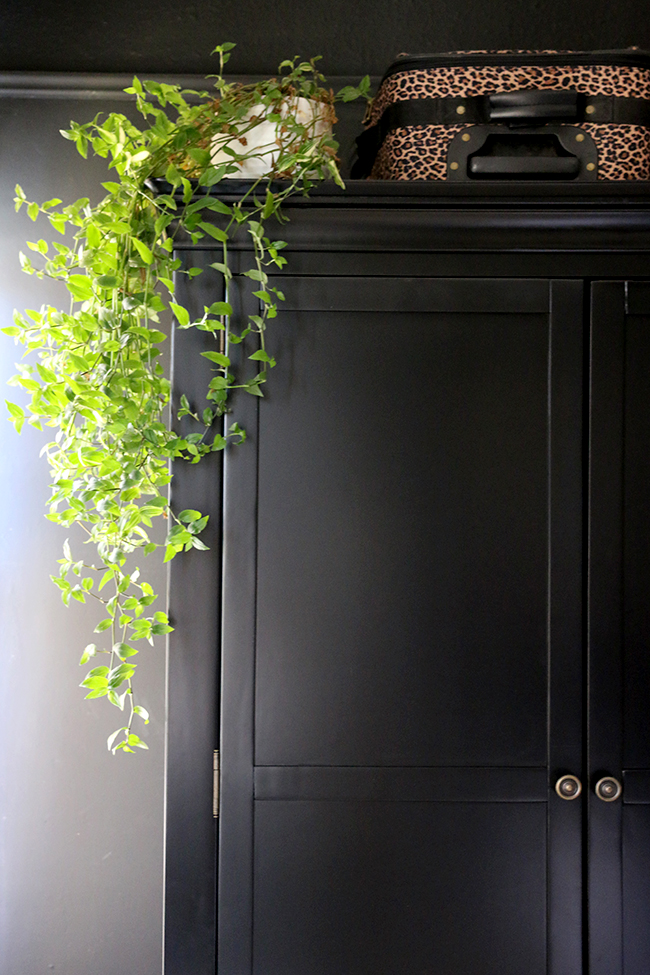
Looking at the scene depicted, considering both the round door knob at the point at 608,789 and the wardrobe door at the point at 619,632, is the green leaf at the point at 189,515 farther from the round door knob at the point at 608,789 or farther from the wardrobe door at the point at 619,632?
the round door knob at the point at 608,789

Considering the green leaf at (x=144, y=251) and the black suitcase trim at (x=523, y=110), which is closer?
the green leaf at (x=144, y=251)

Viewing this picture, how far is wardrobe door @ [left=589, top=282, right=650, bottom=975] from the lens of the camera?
95 cm

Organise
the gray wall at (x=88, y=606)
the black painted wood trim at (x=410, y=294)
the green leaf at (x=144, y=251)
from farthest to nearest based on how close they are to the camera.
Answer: the gray wall at (x=88, y=606)
the black painted wood trim at (x=410, y=294)
the green leaf at (x=144, y=251)

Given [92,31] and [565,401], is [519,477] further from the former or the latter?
[92,31]

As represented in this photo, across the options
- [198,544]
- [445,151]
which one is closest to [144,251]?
[198,544]

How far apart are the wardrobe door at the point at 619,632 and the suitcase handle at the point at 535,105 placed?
0.94 ft

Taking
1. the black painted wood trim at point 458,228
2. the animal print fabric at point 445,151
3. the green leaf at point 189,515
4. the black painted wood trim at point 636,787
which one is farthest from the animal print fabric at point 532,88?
the black painted wood trim at point 636,787

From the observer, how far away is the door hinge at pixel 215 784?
3.17ft

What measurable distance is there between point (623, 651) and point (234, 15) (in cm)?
157

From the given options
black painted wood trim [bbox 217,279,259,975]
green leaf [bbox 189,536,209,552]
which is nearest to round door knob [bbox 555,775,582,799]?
black painted wood trim [bbox 217,279,259,975]

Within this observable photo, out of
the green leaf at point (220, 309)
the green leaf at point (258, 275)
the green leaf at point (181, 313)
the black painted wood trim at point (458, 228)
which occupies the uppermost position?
the black painted wood trim at point (458, 228)

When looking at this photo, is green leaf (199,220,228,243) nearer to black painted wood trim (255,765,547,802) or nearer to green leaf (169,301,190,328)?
green leaf (169,301,190,328)

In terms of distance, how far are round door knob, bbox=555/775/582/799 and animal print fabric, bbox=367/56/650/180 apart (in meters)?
0.93

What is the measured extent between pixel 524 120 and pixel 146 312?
0.67 meters
